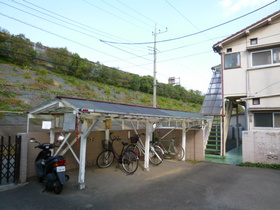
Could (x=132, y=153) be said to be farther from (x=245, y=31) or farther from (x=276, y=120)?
(x=245, y=31)

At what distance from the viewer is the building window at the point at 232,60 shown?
985cm

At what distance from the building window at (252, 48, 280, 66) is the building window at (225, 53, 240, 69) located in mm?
715

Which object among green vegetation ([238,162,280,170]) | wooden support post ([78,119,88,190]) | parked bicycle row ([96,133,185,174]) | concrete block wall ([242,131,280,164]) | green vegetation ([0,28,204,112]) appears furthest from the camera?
green vegetation ([0,28,204,112])

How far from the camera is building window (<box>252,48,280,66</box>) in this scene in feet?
29.0

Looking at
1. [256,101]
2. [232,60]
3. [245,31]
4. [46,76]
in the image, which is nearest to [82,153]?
[256,101]

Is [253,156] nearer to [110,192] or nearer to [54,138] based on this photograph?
[110,192]

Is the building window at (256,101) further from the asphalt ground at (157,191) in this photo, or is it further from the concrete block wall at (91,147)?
the asphalt ground at (157,191)

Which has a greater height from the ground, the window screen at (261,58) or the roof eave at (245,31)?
the roof eave at (245,31)

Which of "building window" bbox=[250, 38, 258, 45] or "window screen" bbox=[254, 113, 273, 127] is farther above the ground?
"building window" bbox=[250, 38, 258, 45]

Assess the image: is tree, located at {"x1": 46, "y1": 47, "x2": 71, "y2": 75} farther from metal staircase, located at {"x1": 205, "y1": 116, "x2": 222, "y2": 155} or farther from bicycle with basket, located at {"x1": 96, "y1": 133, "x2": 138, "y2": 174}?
metal staircase, located at {"x1": 205, "y1": 116, "x2": 222, "y2": 155}

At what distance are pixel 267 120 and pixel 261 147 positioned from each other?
166 centimetres

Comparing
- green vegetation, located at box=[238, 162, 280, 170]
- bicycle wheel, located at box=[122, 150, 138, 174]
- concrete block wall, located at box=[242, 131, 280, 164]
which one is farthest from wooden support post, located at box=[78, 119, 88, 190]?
concrete block wall, located at box=[242, 131, 280, 164]

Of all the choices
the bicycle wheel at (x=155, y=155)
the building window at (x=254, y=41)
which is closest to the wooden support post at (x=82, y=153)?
the bicycle wheel at (x=155, y=155)

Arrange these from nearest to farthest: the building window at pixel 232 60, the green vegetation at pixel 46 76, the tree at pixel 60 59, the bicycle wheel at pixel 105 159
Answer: the bicycle wheel at pixel 105 159
the building window at pixel 232 60
the green vegetation at pixel 46 76
the tree at pixel 60 59
